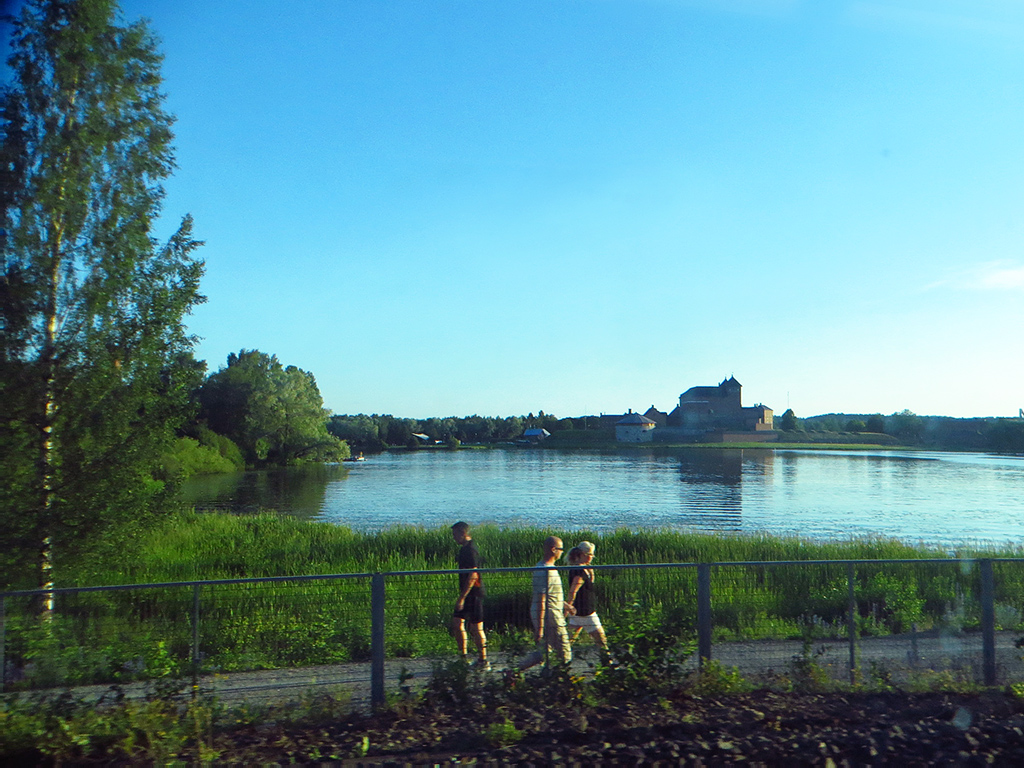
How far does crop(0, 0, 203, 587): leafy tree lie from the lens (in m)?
9.86

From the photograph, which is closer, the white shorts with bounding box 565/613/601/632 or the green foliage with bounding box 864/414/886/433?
the white shorts with bounding box 565/613/601/632

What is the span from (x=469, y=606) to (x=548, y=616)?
121cm

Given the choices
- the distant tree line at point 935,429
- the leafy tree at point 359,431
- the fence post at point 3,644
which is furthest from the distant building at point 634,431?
the fence post at point 3,644

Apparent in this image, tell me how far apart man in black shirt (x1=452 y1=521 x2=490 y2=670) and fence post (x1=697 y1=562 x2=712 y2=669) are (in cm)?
208

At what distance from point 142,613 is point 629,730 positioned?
15.0 feet

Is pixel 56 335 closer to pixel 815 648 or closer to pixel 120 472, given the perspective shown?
pixel 120 472

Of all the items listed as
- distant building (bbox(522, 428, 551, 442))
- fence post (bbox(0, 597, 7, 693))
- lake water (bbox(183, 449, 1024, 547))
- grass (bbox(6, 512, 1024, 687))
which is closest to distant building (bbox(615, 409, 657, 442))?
distant building (bbox(522, 428, 551, 442))

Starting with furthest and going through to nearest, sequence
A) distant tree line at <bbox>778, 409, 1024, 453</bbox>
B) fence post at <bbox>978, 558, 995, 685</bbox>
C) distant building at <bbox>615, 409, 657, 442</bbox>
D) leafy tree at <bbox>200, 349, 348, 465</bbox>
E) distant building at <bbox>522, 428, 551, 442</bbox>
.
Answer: distant building at <bbox>522, 428, 551, 442</bbox>, distant building at <bbox>615, 409, 657, 442</bbox>, distant tree line at <bbox>778, 409, 1024, 453</bbox>, leafy tree at <bbox>200, 349, 348, 465</bbox>, fence post at <bbox>978, 558, 995, 685</bbox>

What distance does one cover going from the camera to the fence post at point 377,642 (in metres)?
6.71

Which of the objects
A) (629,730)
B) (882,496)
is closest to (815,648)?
(629,730)

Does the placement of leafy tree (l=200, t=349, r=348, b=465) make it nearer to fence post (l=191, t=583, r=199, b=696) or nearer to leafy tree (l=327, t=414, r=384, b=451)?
leafy tree (l=327, t=414, r=384, b=451)

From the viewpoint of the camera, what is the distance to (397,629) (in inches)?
326

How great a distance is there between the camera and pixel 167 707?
5.80 meters

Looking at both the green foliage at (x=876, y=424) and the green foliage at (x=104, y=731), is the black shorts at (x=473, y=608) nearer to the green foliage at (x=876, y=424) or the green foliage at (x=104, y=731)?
the green foliage at (x=104, y=731)
